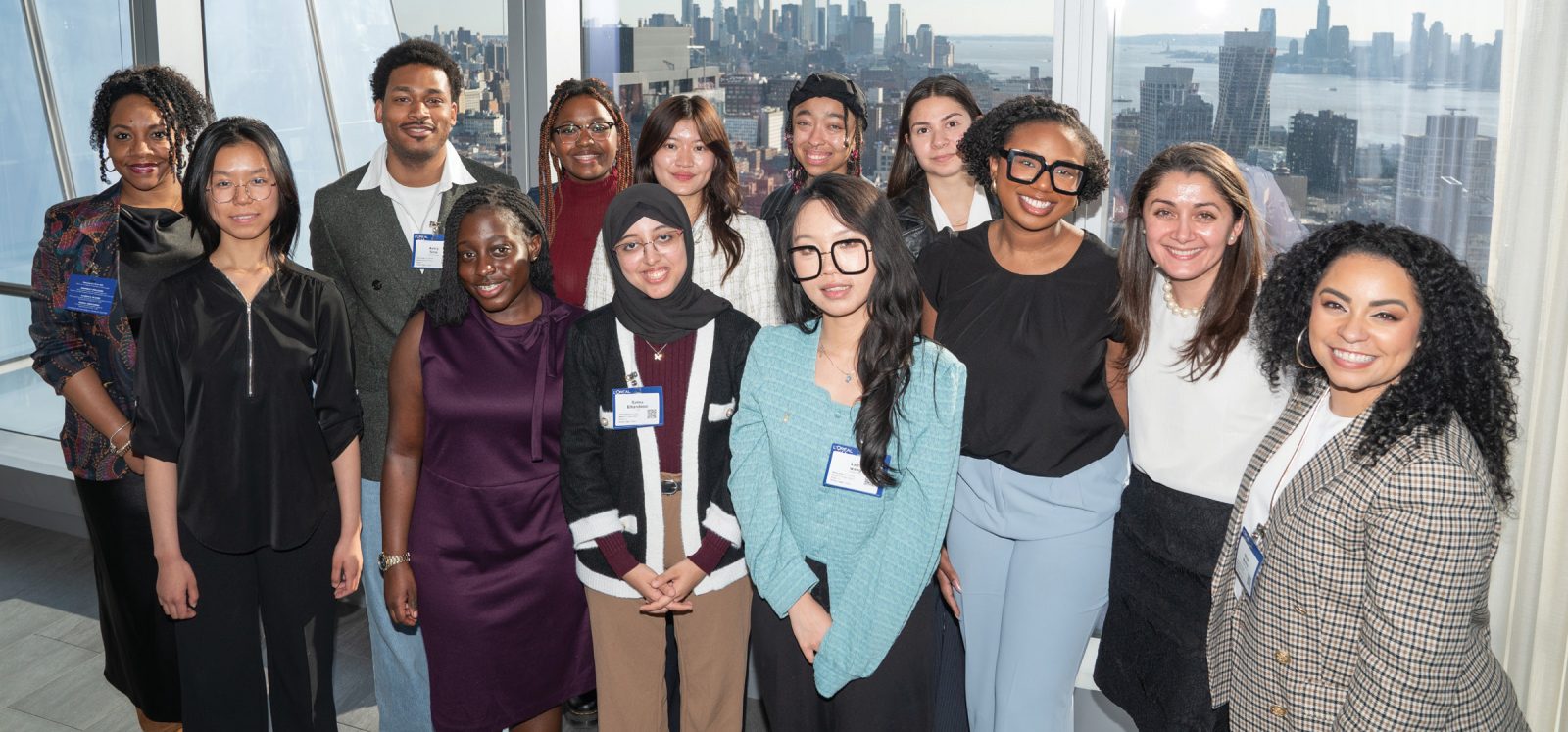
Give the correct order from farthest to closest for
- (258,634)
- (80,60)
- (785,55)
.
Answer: (80,60) → (785,55) → (258,634)

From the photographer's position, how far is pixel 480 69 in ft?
16.1

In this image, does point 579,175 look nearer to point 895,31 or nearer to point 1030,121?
point 895,31

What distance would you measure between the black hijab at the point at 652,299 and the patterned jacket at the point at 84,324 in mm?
1614

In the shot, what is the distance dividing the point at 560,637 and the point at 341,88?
4414mm

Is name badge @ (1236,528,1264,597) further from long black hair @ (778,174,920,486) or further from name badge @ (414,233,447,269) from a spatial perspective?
name badge @ (414,233,447,269)

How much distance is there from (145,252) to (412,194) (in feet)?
2.54

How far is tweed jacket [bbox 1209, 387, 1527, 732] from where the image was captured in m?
1.92

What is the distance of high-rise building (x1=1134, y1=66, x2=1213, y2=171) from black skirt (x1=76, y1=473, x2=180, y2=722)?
3.33 m

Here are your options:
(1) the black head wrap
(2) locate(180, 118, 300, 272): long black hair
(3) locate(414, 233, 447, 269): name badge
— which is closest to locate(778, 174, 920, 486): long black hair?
(1) the black head wrap

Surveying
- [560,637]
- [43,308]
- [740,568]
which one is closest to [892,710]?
[740,568]

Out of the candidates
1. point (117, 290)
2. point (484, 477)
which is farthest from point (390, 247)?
point (484, 477)

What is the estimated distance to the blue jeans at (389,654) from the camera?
3.30m

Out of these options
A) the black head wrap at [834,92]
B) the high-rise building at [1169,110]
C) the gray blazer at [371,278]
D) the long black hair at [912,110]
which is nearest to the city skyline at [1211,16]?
the high-rise building at [1169,110]

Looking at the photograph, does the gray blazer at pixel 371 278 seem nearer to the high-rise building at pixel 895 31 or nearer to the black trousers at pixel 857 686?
the black trousers at pixel 857 686
